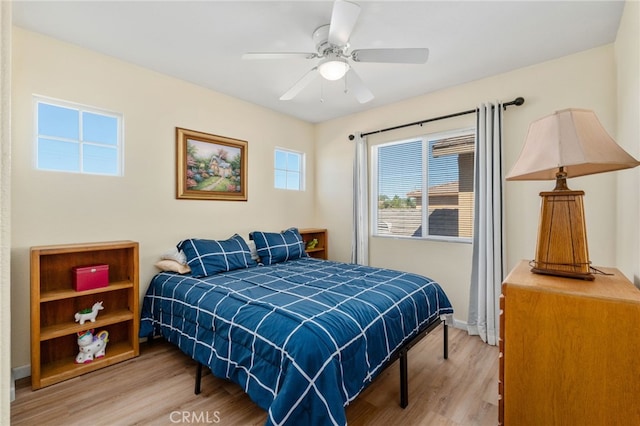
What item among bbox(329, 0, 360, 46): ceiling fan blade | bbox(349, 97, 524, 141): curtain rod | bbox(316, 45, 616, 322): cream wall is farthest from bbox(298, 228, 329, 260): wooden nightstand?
bbox(329, 0, 360, 46): ceiling fan blade

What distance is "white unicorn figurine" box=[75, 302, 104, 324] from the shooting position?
2342 millimetres

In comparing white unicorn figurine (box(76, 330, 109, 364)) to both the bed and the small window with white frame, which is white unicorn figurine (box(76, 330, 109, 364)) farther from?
the small window with white frame

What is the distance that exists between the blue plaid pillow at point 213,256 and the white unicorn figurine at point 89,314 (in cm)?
76

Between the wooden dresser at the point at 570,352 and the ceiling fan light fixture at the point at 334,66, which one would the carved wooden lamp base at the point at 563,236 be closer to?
the wooden dresser at the point at 570,352

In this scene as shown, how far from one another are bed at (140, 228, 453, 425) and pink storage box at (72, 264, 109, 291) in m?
0.42

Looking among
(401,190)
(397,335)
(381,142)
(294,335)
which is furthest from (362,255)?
(294,335)

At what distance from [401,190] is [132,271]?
3027mm

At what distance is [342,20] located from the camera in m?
1.78

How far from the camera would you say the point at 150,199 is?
2.89 m

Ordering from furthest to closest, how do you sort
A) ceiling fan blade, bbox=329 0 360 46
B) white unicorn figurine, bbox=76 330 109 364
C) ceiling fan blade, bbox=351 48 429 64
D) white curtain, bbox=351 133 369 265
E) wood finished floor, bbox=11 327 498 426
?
white curtain, bbox=351 133 369 265
white unicorn figurine, bbox=76 330 109 364
ceiling fan blade, bbox=351 48 429 64
wood finished floor, bbox=11 327 498 426
ceiling fan blade, bbox=329 0 360 46

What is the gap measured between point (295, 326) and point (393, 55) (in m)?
1.87

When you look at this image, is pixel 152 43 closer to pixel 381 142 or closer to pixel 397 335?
pixel 381 142

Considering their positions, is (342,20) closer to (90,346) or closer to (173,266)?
(173,266)

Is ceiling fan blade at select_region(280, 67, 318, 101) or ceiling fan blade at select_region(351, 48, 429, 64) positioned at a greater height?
ceiling fan blade at select_region(351, 48, 429, 64)
